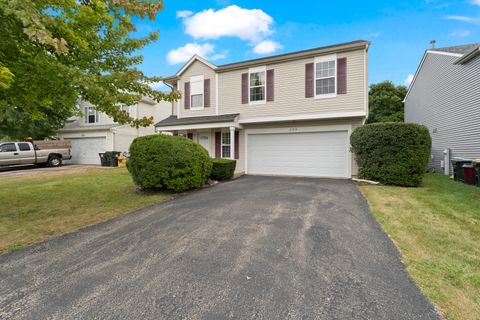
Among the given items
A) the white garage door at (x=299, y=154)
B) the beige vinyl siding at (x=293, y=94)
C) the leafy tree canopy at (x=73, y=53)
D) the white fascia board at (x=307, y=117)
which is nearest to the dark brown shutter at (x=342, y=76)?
the beige vinyl siding at (x=293, y=94)

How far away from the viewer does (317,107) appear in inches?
429

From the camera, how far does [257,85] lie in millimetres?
12188

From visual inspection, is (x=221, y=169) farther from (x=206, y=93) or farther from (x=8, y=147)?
(x=8, y=147)

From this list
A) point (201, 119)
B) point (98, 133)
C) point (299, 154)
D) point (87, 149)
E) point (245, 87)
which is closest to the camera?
point (299, 154)

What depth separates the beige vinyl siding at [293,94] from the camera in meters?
10.2

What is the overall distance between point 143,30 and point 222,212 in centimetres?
530

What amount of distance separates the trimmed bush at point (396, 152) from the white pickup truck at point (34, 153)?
20.0 metres

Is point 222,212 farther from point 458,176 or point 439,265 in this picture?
point 458,176

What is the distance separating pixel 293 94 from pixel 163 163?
7186mm

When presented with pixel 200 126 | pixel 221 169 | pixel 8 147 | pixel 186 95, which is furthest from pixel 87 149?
pixel 221 169

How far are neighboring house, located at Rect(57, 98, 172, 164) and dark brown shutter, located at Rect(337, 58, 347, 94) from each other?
14533 millimetres

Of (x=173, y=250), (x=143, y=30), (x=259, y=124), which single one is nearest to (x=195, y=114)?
(x=259, y=124)

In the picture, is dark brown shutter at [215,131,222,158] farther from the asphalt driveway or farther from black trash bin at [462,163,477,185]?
black trash bin at [462,163,477,185]

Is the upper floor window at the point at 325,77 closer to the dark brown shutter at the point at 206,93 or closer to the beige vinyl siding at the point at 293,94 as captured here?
the beige vinyl siding at the point at 293,94
